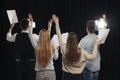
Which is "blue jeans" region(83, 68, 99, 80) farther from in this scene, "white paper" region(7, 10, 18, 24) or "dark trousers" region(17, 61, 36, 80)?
"white paper" region(7, 10, 18, 24)

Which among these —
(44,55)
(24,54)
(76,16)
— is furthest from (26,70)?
(76,16)

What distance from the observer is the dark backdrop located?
19.5 ft

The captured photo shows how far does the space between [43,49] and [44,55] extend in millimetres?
71

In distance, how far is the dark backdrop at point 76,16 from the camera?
5.95 metres

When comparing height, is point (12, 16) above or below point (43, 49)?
above

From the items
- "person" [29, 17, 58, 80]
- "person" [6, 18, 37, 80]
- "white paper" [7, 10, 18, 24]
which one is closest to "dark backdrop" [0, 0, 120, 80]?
"white paper" [7, 10, 18, 24]

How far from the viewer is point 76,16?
599 cm

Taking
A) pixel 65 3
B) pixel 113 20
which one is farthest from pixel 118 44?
pixel 65 3

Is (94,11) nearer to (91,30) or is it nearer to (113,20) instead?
(113,20)

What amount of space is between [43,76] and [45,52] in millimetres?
284

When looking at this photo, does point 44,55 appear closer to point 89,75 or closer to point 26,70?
point 26,70

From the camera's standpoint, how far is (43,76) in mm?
4496

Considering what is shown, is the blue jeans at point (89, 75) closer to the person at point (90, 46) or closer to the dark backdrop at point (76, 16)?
the person at point (90, 46)

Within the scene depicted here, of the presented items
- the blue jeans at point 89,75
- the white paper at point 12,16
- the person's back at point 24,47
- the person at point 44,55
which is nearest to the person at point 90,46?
the blue jeans at point 89,75
